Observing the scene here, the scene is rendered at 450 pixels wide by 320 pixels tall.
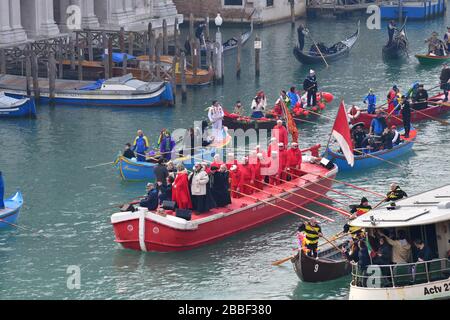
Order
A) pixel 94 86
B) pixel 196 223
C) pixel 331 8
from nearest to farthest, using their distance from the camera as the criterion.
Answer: pixel 196 223
pixel 94 86
pixel 331 8

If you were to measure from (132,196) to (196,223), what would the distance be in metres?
5.69

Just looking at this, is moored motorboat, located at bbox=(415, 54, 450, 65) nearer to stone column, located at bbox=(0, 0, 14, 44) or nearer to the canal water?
the canal water

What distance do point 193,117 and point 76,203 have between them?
12.2 metres

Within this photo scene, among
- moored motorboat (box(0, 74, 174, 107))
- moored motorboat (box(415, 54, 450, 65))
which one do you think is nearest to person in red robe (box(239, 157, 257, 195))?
moored motorboat (box(0, 74, 174, 107))

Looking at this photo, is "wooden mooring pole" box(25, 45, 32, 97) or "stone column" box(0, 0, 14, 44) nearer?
"wooden mooring pole" box(25, 45, 32, 97)

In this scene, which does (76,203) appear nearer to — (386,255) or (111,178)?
(111,178)

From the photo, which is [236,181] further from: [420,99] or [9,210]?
[420,99]

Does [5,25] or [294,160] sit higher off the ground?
[5,25]

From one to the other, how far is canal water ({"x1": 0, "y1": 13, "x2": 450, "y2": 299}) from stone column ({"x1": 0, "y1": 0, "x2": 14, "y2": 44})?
19.5 feet

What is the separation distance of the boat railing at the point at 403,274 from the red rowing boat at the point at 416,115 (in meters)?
16.3

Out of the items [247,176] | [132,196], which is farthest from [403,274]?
[132,196]

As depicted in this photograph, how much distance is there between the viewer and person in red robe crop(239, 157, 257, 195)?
32500mm

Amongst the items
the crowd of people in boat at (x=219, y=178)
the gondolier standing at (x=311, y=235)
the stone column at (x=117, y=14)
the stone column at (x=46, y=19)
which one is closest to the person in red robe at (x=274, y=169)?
the crowd of people in boat at (x=219, y=178)

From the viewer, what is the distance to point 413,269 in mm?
25609
